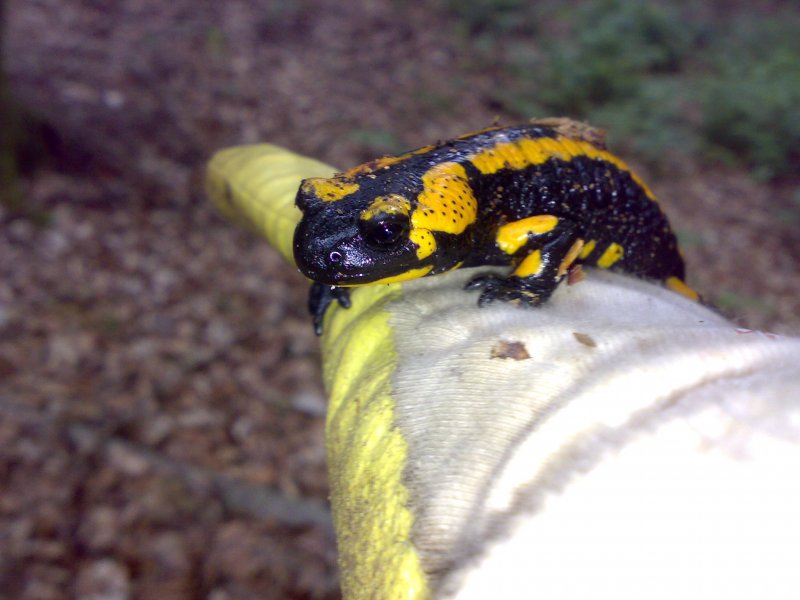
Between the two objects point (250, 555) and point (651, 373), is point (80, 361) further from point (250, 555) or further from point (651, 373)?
point (651, 373)

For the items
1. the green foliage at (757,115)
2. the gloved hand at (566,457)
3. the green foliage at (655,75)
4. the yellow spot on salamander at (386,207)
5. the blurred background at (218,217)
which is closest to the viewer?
the gloved hand at (566,457)

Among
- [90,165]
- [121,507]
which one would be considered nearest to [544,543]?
[121,507]

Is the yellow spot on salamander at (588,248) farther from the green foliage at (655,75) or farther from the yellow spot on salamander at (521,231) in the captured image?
the green foliage at (655,75)

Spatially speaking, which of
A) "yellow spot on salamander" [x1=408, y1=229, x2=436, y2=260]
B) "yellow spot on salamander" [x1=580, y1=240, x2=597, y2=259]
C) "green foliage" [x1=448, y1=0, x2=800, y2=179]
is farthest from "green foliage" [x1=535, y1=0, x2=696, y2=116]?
"yellow spot on salamander" [x1=408, y1=229, x2=436, y2=260]

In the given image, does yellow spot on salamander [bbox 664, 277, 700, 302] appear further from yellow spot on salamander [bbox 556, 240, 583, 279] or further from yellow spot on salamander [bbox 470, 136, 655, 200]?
yellow spot on salamander [bbox 556, 240, 583, 279]

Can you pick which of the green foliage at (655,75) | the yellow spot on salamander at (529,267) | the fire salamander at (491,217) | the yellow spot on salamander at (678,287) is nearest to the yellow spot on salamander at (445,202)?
the fire salamander at (491,217)
